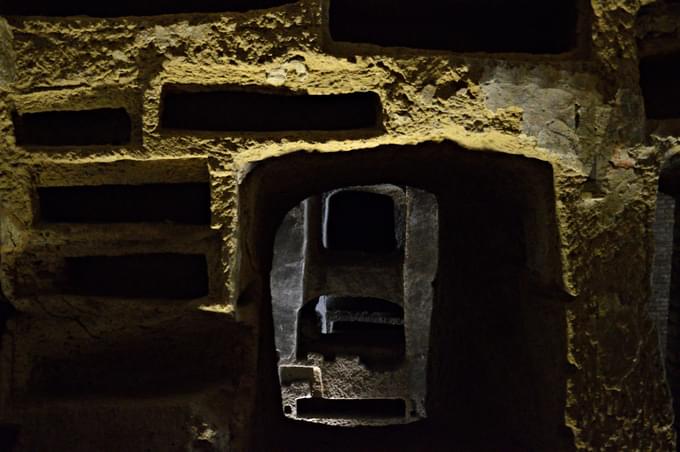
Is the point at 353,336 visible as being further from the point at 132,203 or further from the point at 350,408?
the point at 132,203

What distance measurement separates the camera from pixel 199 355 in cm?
176

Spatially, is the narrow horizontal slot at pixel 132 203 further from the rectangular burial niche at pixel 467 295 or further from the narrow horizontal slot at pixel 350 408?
the narrow horizontal slot at pixel 350 408

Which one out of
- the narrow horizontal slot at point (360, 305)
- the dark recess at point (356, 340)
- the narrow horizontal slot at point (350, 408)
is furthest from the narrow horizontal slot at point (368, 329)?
the narrow horizontal slot at point (350, 408)

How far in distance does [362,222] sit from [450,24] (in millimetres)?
5931

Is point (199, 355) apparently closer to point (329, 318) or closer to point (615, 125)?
point (615, 125)

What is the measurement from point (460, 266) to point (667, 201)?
291cm

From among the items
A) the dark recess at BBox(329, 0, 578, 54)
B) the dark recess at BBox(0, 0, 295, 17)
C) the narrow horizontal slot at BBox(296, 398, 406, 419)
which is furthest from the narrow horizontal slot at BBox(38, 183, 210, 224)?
the narrow horizontal slot at BBox(296, 398, 406, 419)

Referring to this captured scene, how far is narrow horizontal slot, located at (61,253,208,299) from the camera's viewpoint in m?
1.76

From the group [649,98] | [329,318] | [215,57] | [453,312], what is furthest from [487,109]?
[329,318]

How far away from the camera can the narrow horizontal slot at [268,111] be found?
1678 millimetres

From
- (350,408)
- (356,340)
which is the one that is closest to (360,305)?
(356,340)

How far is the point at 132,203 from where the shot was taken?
176 centimetres

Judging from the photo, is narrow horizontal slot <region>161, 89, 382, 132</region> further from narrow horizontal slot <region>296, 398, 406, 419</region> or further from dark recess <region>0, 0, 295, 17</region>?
narrow horizontal slot <region>296, 398, 406, 419</region>

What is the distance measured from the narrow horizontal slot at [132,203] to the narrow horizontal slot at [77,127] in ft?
0.50
